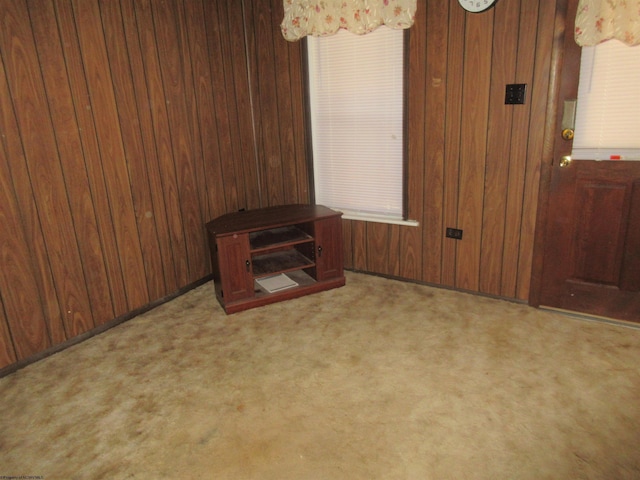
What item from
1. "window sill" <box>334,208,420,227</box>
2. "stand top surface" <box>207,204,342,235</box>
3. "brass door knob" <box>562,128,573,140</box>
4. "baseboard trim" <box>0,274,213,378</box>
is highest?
"brass door knob" <box>562,128,573,140</box>

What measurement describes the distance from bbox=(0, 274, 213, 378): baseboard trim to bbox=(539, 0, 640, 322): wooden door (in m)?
2.48

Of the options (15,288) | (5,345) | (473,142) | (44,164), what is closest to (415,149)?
(473,142)

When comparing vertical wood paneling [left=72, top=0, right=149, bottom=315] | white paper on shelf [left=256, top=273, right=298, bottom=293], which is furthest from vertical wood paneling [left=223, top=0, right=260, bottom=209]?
vertical wood paneling [left=72, top=0, right=149, bottom=315]

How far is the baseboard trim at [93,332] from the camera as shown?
7.98 feet

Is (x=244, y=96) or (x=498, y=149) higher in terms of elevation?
(x=244, y=96)

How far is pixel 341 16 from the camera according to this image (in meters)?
2.93

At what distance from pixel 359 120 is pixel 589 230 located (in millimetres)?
1659

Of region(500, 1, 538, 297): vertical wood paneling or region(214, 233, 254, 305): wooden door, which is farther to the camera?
region(214, 233, 254, 305): wooden door

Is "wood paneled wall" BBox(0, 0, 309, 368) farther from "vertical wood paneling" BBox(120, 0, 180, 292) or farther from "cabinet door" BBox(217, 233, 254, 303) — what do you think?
"cabinet door" BBox(217, 233, 254, 303)

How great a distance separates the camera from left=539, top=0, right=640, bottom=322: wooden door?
8.20 ft

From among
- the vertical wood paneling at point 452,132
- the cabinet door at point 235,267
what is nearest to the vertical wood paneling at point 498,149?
the vertical wood paneling at point 452,132

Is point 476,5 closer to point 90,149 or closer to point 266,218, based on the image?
point 266,218

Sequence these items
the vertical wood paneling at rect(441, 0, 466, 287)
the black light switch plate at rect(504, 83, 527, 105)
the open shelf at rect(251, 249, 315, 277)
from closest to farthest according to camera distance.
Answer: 1. the black light switch plate at rect(504, 83, 527, 105)
2. the vertical wood paneling at rect(441, 0, 466, 287)
3. the open shelf at rect(251, 249, 315, 277)

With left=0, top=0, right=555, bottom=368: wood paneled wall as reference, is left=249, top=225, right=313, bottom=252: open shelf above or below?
below
